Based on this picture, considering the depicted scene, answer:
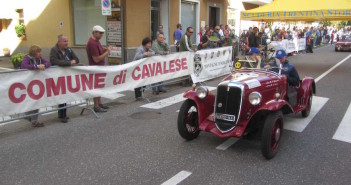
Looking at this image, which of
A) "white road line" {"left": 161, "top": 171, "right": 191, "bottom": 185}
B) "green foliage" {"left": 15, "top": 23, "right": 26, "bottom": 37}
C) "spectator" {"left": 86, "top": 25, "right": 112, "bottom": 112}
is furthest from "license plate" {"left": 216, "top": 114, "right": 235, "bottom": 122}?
"green foliage" {"left": 15, "top": 23, "right": 26, "bottom": 37}

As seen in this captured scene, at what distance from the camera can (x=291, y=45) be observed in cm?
2266

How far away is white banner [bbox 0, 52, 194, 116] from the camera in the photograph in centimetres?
573

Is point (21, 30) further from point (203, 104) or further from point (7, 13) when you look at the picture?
point (203, 104)

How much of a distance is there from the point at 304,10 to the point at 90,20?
10428 mm

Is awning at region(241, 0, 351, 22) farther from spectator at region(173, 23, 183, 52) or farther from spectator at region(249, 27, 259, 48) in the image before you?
spectator at region(173, 23, 183, 52)

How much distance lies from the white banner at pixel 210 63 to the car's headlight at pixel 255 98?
5736 mm

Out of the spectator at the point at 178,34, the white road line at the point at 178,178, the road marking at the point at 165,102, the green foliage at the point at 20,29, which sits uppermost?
the green foliage at the point at 20,29

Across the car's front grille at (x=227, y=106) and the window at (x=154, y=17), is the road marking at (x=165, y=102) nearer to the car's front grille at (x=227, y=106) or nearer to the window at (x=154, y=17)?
the car's front grille at (x=227, y=106)

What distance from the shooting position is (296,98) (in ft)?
21.0

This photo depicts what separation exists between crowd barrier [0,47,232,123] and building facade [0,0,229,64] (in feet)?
12.7

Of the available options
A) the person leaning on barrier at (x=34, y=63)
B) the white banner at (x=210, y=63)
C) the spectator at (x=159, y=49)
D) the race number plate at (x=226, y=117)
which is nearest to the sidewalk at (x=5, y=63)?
the spectator at (x=159, y=49)

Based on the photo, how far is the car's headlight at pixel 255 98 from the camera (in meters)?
4.68

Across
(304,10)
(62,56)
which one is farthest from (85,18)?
(304,10)

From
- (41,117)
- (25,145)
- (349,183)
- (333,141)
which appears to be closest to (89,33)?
(41,117)
